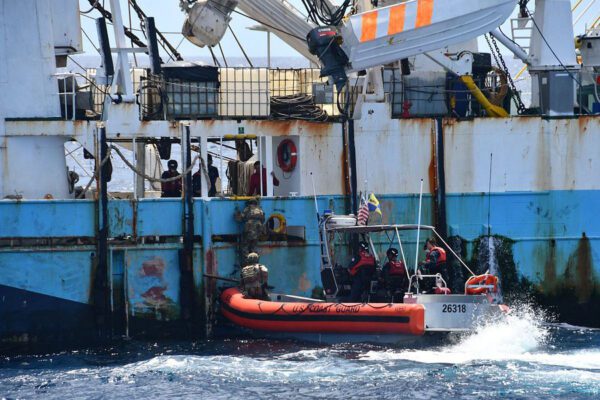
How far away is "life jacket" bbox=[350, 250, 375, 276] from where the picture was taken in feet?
75.9

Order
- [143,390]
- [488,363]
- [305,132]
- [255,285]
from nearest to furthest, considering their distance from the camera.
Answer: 1. [143,390]
2. [488,363]
3. [255,285]
4. [305,132]

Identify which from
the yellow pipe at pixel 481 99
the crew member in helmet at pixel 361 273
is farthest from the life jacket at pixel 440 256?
the yellow pipe at pixel 481 99

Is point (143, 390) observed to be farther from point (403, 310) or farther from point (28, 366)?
point (403, 310)

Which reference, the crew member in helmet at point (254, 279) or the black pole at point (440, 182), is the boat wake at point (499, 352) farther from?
the black pole at point (440, 182)

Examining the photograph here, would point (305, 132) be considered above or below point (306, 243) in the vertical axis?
above

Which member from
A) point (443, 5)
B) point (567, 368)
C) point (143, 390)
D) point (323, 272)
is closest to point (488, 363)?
point (567, 368)

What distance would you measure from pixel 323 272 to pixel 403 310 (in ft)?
7.61

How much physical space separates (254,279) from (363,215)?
7.70ft

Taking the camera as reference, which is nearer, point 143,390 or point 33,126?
point 143,390

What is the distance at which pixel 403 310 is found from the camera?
2197 centimetres

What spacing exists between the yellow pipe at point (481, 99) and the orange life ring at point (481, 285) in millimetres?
4802

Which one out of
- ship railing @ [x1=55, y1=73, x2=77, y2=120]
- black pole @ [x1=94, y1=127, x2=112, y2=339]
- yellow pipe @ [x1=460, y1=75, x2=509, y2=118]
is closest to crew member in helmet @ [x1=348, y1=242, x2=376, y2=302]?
black pole @ [x1=94, y1=127, x2=112, y2=339]

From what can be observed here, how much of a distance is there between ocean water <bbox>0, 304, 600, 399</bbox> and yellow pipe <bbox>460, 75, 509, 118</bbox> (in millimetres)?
4753

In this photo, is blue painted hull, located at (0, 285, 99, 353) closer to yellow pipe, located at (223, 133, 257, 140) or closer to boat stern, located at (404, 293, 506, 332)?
yellow pipe, located at (223, 133, 257, 140)
